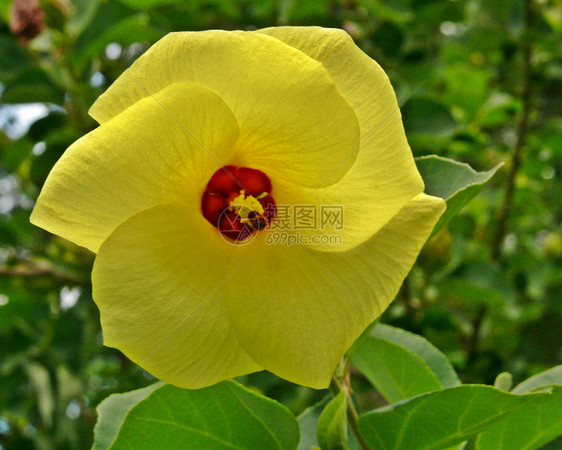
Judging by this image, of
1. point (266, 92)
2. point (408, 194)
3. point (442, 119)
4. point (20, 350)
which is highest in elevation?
point (266, 92)

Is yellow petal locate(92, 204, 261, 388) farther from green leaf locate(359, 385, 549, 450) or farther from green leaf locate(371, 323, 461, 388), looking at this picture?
green leaf locate(371, 323, 461, 388)

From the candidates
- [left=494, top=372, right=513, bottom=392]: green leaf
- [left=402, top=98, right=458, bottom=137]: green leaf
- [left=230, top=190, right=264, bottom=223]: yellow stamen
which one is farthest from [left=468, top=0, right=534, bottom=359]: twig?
[left=230, top=190, right=264, bottom=223]: yellow stamen

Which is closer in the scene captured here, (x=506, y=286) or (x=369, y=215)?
(x=369, y=215)

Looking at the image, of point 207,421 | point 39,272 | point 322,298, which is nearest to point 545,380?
point 322,298

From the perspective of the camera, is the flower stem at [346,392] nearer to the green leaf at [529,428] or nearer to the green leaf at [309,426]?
the green leaf at [309,426]

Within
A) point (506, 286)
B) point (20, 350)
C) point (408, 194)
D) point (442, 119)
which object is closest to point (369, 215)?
point (408, 194)

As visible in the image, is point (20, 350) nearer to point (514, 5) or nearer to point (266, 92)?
point (266, 92)

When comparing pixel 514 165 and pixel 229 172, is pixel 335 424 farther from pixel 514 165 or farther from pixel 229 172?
pixel 514 165
